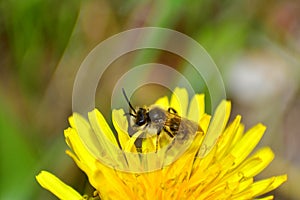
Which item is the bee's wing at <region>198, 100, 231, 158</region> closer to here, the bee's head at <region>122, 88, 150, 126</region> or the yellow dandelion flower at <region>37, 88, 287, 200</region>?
the yellow dandelion flower at <region>37, 88, 287, 200</region>

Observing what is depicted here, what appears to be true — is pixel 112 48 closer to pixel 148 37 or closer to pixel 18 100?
pixel 148 37

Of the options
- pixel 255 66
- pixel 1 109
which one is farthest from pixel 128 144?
pixel 255 66

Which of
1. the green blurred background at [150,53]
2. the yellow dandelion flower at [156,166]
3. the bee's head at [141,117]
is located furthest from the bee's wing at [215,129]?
the green blurred background at [150,53]

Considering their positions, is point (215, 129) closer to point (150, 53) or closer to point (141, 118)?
point (141, 118)

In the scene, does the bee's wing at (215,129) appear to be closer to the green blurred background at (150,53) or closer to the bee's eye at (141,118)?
the bee's eye at (141,118)

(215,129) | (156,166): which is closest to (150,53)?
(215,129)

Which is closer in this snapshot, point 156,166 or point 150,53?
point 156,166

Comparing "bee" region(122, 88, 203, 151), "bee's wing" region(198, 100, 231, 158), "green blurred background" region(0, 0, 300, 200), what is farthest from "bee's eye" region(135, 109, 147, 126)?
"green blurred background" region(0, 0, 300, 200)
